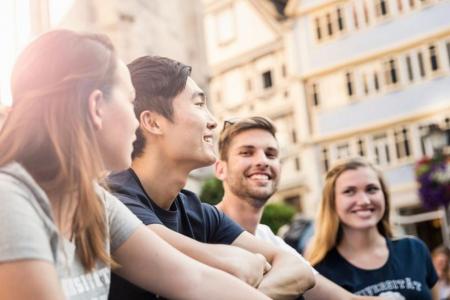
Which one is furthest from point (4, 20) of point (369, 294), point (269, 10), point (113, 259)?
point (269, 10)

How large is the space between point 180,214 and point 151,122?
0.34m

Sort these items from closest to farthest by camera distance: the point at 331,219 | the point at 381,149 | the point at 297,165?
the point at 331,219
the point at 381,149
the point at 297,165

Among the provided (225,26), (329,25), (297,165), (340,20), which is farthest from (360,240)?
(225,26)

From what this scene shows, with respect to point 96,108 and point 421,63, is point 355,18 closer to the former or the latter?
point 421,63

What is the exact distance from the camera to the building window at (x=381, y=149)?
23.4m

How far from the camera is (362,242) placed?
12.7 ft

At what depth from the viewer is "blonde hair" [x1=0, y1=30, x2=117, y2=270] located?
5.13 feet

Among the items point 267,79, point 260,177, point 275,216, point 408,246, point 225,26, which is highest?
point 225,26

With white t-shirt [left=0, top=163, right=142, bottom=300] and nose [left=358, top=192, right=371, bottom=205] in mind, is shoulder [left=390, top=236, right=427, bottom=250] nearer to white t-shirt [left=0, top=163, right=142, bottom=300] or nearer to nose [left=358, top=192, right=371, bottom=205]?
nose [left=358, top=192, right=371, bottom=205]

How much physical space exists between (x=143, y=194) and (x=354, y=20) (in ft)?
74.3

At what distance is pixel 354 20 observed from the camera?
24.0 meters

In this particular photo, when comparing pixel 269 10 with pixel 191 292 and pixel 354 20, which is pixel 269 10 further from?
pixel 191 292

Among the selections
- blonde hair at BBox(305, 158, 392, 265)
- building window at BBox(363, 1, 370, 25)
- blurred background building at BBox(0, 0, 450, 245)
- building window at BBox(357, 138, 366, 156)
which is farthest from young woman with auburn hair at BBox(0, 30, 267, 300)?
building window at BBox(363, 1, 370, 25)

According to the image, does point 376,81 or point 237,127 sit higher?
point 376,81
